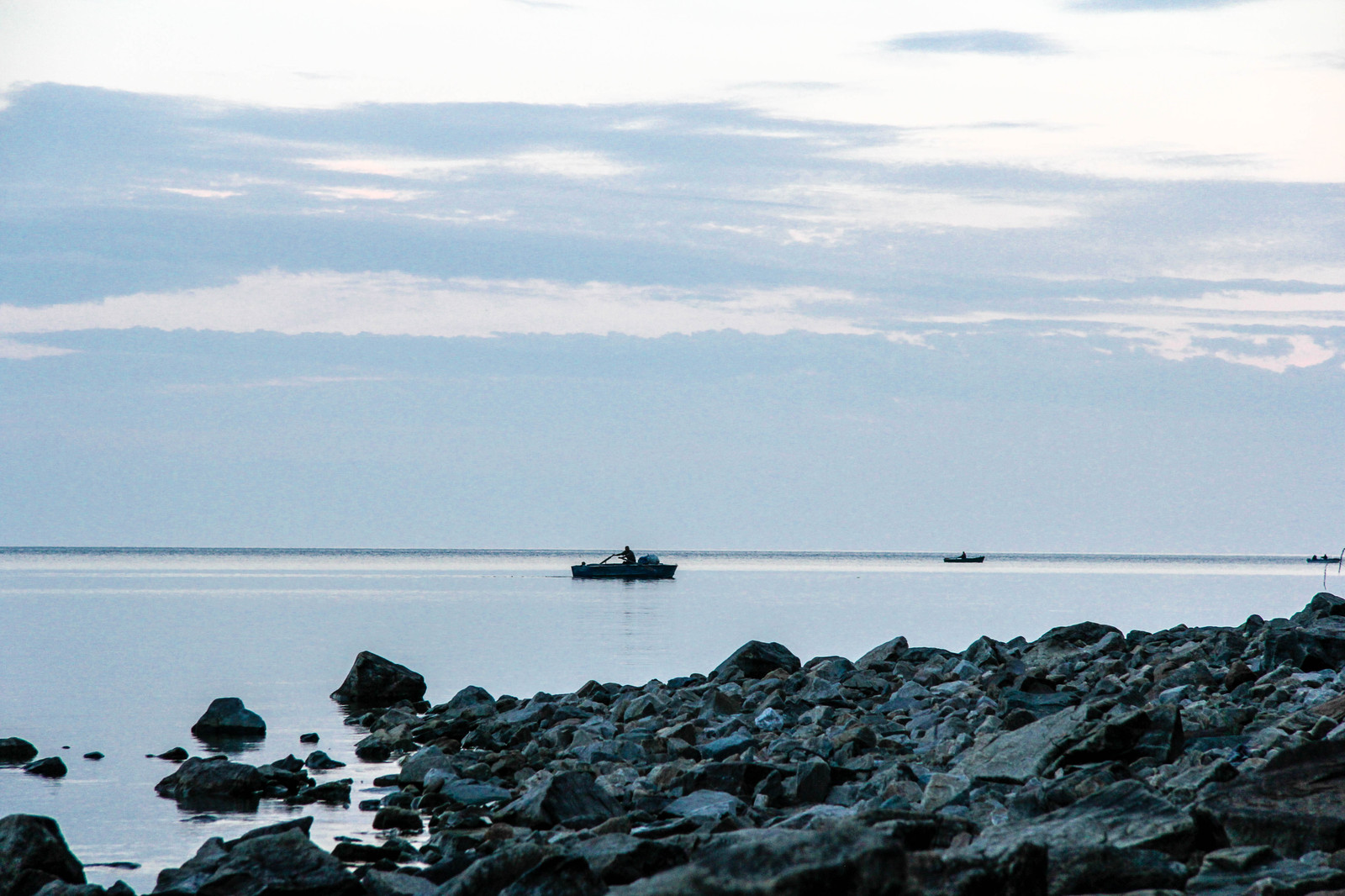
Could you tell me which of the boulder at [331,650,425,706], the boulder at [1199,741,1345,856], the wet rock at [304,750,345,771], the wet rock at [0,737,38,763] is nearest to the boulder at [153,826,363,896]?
the boulder at [1199,741,1345,856]

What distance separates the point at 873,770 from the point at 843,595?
222ft

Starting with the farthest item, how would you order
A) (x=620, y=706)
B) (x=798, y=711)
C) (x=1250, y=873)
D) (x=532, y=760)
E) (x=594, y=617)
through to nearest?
(x=594, y=617)
(x=620, y=706)
(x=798, y=711)
(x=532, y=760)
(x=1250, y=873)

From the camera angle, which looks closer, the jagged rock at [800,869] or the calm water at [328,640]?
the jagged rock at [800,869]

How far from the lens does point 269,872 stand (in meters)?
9.56

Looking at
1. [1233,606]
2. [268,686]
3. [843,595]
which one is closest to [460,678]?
[268,686]

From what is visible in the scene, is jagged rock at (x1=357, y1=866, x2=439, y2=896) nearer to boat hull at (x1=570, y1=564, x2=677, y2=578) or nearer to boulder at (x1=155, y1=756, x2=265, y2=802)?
boulder at (x1=155, y1=756, x2=265, y2=802)

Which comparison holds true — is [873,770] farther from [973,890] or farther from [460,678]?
[460,678]

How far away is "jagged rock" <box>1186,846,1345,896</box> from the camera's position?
7.54 metres

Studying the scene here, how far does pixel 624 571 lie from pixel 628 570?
12.4 inches

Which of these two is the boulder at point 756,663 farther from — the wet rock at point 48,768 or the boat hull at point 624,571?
the boat hull at point 624,571

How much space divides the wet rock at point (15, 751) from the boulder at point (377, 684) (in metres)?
7.45

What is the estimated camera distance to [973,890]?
6191 millimetres

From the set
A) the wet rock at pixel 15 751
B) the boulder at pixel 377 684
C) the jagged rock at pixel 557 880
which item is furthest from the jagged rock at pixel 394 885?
the boulder at pixel 377 684

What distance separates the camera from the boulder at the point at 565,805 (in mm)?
12016
